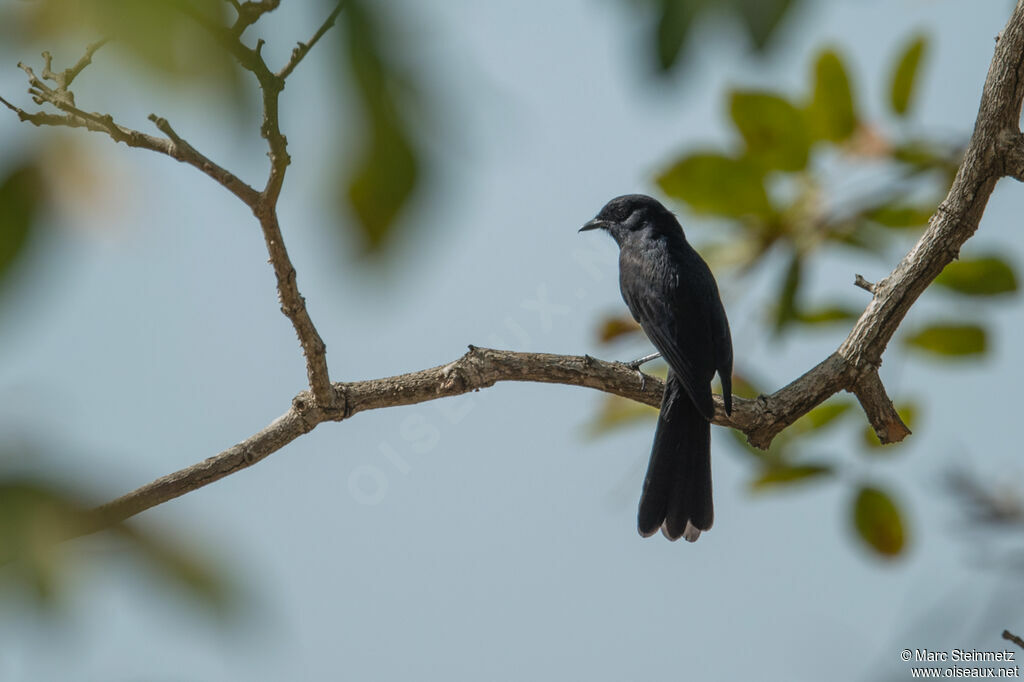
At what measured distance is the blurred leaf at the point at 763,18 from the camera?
2.71 ft

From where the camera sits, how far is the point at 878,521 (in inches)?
168

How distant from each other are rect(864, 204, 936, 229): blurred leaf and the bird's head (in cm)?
172

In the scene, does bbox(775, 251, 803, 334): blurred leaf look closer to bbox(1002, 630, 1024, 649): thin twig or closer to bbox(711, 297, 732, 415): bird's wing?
bbox(711, 297, 732, 415): bird's wing

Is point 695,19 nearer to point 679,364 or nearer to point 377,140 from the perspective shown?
point 377,140

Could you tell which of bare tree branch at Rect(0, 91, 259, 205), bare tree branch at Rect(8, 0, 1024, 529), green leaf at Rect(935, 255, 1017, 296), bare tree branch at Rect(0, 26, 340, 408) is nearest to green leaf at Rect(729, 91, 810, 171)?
bare tree branch at Rect(8, 0, 1024, 529)

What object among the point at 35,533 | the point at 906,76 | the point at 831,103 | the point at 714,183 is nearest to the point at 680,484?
the point at 714,183

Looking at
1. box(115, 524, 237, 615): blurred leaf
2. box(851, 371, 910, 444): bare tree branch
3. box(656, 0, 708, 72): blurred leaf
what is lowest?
box(115, 524, 237, 615): blurred leaf

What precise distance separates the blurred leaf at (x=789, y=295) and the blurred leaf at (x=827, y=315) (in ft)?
0.47

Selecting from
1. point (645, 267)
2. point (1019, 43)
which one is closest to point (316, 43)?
point (1019, 43)

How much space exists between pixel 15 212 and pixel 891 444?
395 centimetres

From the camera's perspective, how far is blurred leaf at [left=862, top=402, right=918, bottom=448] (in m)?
4.12

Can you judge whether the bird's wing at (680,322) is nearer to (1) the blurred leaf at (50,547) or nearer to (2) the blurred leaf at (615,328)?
(2) the blurred leaf at (615,328)

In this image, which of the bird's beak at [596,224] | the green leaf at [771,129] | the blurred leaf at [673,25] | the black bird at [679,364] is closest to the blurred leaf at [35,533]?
the blurred leaf at [673,25]

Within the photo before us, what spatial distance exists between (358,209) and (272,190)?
2.11 m
